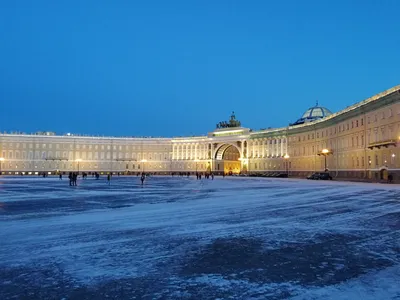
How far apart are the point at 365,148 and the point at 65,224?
60.9 m

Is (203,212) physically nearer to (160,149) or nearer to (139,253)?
(139,253)

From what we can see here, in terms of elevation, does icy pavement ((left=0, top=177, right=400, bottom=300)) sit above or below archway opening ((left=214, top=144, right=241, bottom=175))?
below

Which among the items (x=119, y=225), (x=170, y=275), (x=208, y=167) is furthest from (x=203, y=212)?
(x=208, y=167)

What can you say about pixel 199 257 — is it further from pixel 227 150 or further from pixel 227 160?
pixel 227 150

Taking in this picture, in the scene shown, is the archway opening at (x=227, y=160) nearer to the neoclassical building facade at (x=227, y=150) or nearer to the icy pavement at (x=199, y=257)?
the neoclassical building facade at (x=227, y=150)

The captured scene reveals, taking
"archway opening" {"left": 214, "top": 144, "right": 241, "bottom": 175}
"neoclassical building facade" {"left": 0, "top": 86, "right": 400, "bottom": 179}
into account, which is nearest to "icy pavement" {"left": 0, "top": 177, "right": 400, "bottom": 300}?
"neoclassical building facade" {"left": 0, "top": 86, "right": 400, "bottom": 179}

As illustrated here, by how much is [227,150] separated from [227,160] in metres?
3.89

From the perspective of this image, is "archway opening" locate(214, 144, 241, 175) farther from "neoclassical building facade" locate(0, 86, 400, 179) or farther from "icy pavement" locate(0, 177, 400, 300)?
"icy pavement" locate(0, 177, 400, 300)

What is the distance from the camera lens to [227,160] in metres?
155

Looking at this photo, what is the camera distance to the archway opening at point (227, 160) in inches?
5974

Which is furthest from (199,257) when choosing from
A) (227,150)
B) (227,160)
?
(227,150)

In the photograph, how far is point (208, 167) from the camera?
151 m

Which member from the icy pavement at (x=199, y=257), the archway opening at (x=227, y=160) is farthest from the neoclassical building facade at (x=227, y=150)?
the icy pavement at (x=199, y=257)

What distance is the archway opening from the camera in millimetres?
151750
